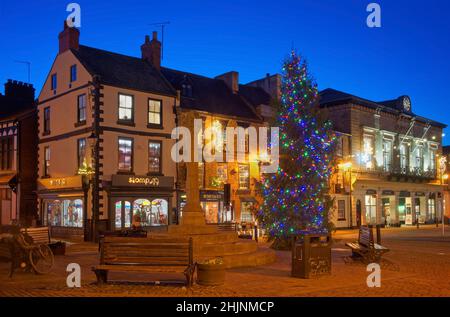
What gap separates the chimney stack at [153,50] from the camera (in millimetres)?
36075

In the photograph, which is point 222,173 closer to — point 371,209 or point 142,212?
point 142,212

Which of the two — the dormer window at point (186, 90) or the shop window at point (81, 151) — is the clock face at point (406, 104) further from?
the shop window at point (81, 151)

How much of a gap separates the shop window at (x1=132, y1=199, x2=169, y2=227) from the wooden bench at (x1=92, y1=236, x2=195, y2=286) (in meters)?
19.6

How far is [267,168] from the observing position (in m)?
23.0

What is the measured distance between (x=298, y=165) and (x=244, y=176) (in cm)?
→ 1575

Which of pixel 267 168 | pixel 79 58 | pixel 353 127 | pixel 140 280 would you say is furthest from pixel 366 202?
pixel 140 280

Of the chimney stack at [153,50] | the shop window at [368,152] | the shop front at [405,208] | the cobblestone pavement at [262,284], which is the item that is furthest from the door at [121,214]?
the shop front at [405,208]

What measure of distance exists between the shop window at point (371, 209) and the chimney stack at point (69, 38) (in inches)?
1132

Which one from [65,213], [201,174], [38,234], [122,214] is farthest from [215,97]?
[38,234]

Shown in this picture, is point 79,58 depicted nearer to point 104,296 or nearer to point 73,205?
point 73,205

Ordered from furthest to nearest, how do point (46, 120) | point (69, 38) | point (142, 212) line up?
1. point (46, 120)
2. point (69, 38)
3. point (142, 212)

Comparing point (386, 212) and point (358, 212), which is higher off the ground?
point (358, 212)

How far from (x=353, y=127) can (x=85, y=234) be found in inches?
1028

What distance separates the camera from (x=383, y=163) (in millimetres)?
48375
